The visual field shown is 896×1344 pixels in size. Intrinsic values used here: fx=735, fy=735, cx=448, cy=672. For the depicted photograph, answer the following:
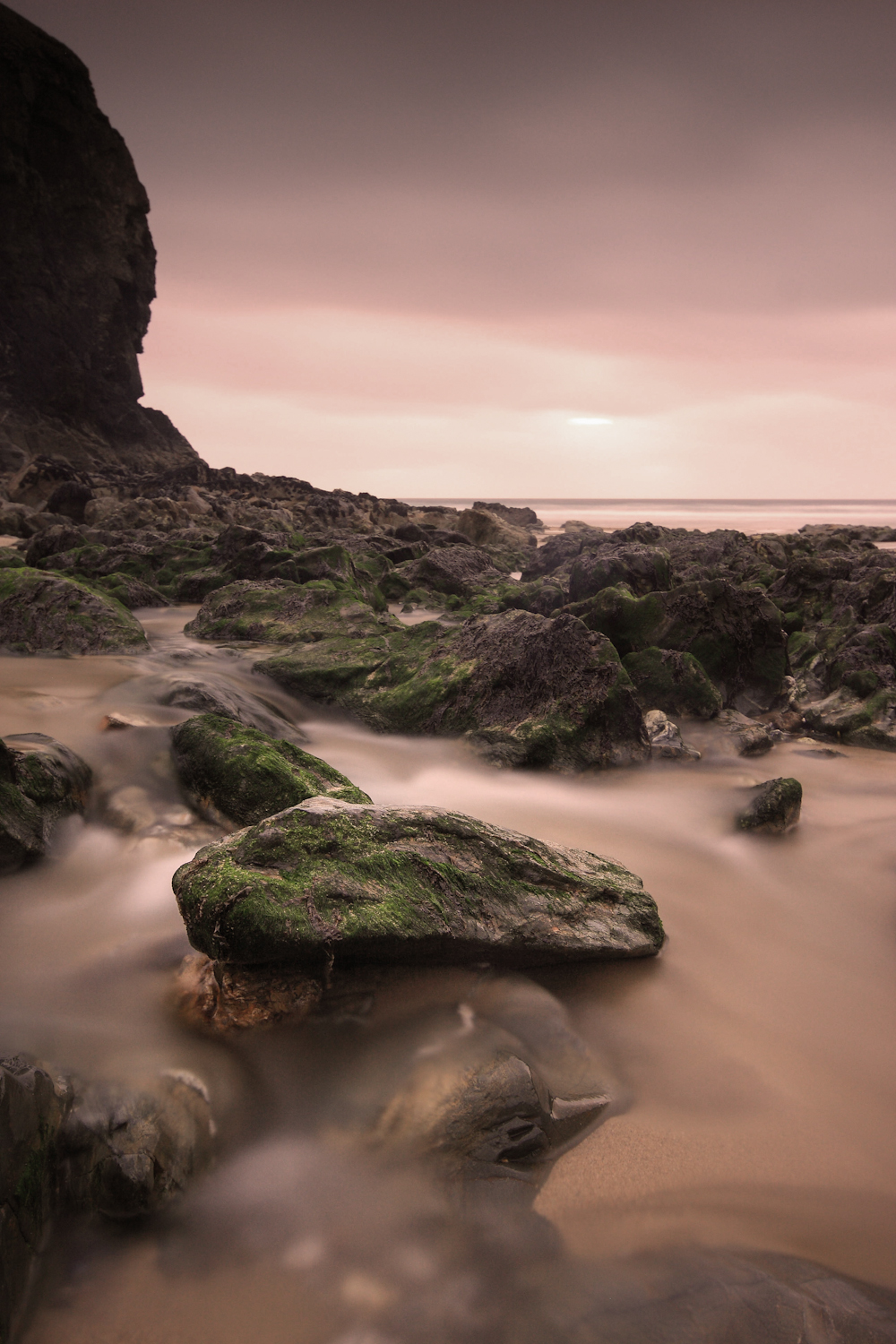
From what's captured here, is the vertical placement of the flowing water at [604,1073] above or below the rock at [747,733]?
below

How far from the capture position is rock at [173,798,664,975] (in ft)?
8.13

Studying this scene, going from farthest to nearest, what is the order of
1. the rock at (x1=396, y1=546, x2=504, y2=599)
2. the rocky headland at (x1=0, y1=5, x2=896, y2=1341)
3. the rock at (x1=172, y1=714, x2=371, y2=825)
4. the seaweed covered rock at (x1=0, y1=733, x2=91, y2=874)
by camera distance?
the rock at (x1=396, y1=546, x2=504, y2=599) → the rock at (x1=172, y1=714, x2=371, y2=825) → the seaweed covered rock at (x1=0, y1=733, x2=91, y2=874) → the rocky headland at (x1=0, y1=5, x2=896, y2=1341)

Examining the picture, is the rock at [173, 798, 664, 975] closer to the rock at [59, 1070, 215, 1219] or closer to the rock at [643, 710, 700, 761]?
the rock at [59, 1070, 215, 1219]

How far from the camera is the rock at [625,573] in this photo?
10336 mm

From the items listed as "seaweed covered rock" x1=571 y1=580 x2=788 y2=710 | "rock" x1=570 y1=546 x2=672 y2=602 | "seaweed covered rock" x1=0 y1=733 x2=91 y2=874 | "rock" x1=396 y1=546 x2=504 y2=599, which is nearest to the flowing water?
"seaweed covered rock" x1=0 y1=733 x2=91 y2=874

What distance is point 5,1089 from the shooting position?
72.7 inches

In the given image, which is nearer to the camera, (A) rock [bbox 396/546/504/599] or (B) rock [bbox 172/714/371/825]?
(B) rock [bbox 172/714/371/825]

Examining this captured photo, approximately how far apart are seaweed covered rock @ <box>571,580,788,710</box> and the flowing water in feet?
9.97

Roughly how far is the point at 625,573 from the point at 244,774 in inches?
302

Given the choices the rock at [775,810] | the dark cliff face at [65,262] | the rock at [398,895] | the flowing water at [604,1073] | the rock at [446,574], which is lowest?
the flowing water at [604,1073]

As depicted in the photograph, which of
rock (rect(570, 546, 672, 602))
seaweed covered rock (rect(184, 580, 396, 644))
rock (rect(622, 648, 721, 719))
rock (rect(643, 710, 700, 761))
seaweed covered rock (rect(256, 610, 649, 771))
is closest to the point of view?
seaweed covered rock (rect(256, 610, 649, 771))

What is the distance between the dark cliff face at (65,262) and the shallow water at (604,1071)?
147 feet

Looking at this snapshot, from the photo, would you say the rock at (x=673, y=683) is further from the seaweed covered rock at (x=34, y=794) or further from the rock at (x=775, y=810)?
the seaweed covered rock at (x=34, y=794)

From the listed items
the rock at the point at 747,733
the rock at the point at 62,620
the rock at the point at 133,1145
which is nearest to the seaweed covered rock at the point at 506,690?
the rock at the point at 747,733
